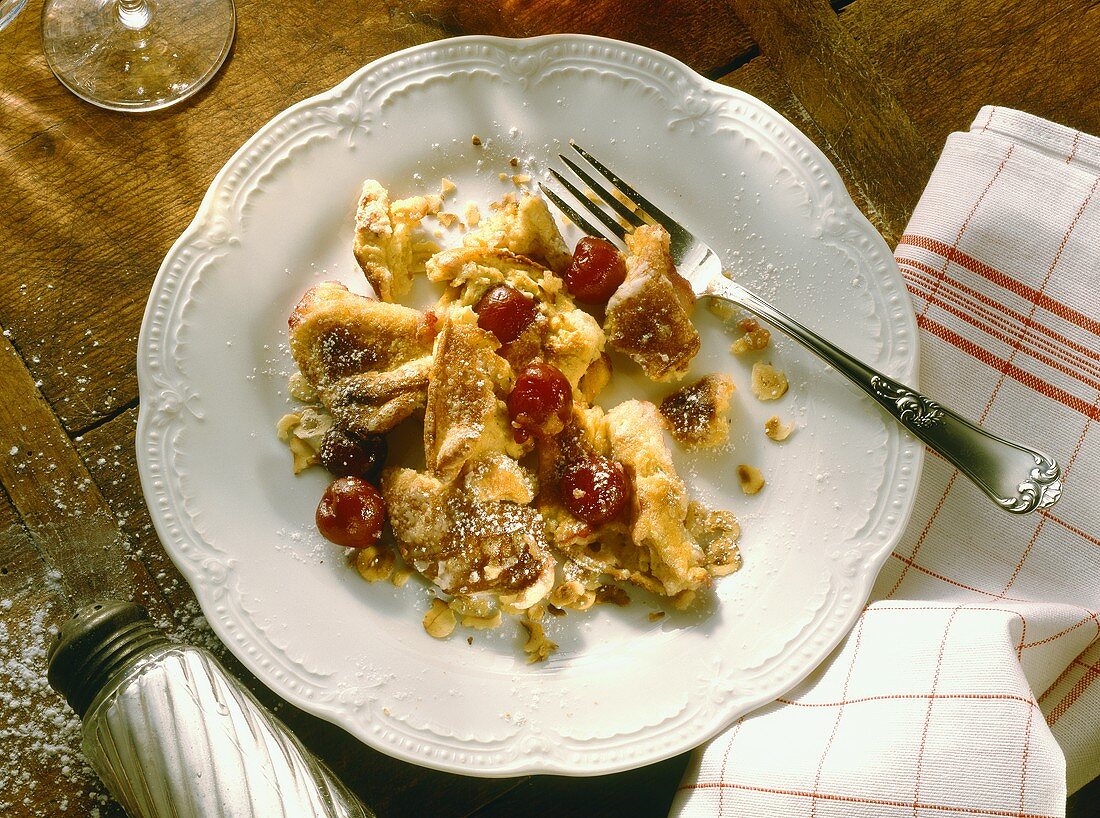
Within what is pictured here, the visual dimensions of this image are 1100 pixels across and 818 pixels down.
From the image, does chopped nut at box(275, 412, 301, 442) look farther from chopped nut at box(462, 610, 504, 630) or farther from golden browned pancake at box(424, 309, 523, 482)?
chopped nut at box(462, 610, 504, 630)

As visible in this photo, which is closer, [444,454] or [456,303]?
→ [444,454]

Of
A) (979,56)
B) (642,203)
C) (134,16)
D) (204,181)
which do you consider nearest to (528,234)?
(642,203)

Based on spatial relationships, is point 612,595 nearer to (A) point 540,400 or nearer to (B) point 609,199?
(A) point 540,400

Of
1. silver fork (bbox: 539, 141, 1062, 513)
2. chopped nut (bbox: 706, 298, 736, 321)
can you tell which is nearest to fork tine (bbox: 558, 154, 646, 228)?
silver fork (bbox: 539, 141, 1062, 513)

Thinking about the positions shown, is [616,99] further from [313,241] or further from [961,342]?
[961,342]

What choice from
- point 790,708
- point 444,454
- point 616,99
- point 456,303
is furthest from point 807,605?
point 616,99

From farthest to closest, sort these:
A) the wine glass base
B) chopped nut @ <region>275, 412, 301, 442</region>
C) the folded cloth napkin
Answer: the wine glass base → chopped nut @ <region>275, 412, 301, 442</region> → the folded cloth napkin
